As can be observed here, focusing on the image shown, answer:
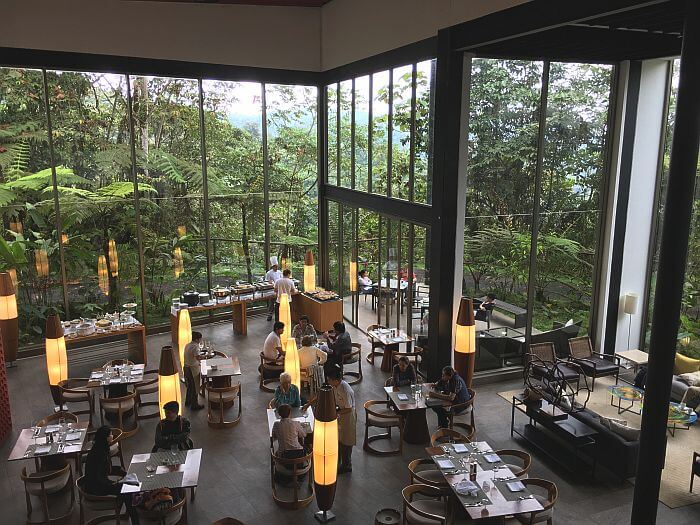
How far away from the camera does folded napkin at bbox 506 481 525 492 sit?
23.3 feet

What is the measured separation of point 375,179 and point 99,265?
6.86m

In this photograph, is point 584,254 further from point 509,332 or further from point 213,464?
point 213,464

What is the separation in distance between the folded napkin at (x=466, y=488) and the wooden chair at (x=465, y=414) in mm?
2183

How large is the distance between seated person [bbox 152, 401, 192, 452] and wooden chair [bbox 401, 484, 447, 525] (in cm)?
309

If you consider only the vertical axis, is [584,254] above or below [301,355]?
above

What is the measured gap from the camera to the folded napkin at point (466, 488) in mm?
7020

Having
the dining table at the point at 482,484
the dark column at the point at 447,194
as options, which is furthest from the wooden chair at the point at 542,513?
the dark column at the point at 447,194

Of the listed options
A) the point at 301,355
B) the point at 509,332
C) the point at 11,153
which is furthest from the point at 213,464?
the point at 11,153

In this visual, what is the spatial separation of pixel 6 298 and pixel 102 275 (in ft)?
8.72

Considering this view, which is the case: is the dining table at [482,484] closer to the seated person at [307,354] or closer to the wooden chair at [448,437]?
the wooden chair at [448,437]

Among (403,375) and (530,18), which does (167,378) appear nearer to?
(403,375)

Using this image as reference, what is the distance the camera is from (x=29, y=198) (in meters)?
13.2

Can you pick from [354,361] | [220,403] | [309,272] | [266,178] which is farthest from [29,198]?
[354,361]

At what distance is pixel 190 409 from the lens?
10.9 metres
